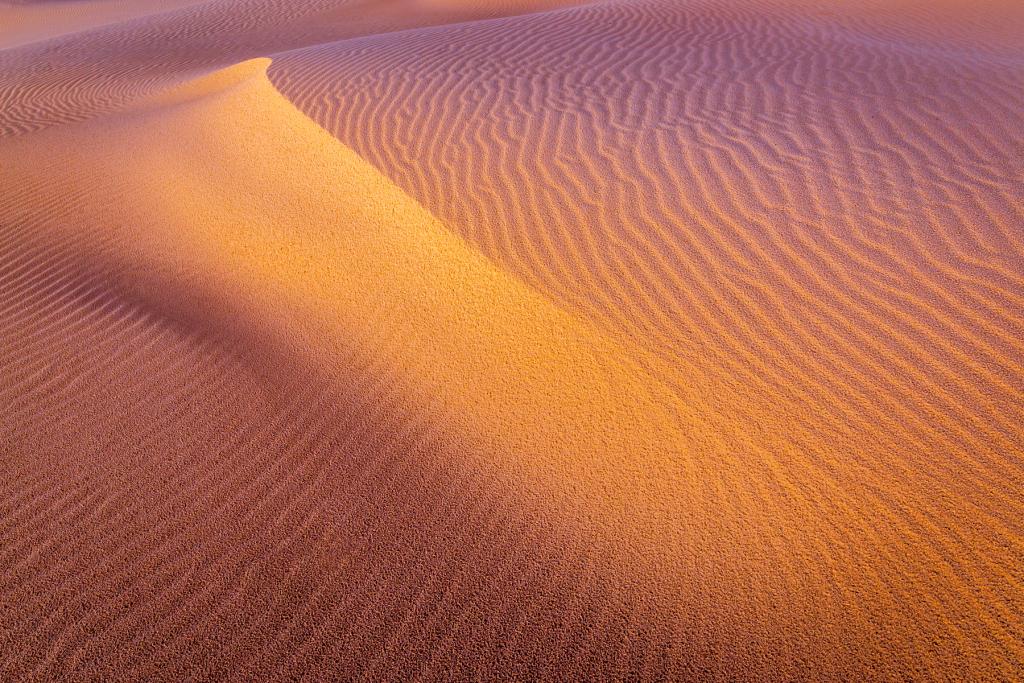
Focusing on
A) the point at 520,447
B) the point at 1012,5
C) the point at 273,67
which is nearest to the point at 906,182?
A: the point at 520,447

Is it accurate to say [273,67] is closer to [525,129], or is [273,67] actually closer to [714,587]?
[525,129]

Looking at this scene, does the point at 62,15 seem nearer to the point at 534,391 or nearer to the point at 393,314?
the point at 393,314

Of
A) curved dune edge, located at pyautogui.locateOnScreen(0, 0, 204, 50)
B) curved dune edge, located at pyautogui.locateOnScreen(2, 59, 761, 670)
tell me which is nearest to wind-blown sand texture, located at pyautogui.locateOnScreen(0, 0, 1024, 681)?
curved dune edge, located at pyautogui.locateOnScreen(2, 59, 761, 670)

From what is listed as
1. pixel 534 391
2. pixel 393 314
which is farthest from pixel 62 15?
pixel 534 391

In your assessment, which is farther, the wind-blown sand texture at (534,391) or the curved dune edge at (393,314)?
the curved dune edge at (393,314)

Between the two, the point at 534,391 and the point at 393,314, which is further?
the point at 393,314

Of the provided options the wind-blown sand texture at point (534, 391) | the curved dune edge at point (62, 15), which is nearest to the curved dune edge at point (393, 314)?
the wind-blown sand texture at point (534, 391)

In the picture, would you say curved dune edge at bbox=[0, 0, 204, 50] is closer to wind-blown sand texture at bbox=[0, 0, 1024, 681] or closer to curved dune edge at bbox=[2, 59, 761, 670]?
curved dune edge at bbox=[2, 59, 761, 670]

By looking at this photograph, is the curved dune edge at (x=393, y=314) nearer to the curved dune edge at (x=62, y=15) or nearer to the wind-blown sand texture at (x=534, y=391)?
the wind-blown sand texture at (x=534, y=391)
